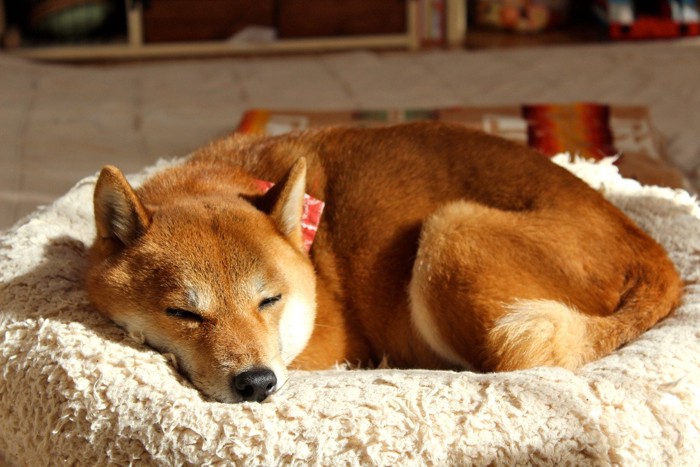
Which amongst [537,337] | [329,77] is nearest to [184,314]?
[537,337]

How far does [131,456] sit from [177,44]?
413cm

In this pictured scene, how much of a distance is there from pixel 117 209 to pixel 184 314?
25cm

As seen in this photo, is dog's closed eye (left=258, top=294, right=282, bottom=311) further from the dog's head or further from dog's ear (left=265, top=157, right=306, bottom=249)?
dog's ear (left=265, top=157, right=306, bottom=249)

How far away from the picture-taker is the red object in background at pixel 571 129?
307 cm

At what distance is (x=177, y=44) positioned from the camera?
17.4 feet

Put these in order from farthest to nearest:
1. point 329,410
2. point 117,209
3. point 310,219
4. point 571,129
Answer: point 571,129 → point 310,219 → point 117,209 → point 329,410

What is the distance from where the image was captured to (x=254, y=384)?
1.57 m

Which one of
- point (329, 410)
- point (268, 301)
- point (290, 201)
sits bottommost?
point (329, 410)

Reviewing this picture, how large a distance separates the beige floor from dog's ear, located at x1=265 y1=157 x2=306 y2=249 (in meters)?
1.30

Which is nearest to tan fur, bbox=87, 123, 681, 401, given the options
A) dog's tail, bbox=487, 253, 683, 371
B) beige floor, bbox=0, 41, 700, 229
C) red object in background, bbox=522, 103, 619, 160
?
dog's tail, bbox=487, 253, 683, 371

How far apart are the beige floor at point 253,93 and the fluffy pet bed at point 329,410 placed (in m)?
1.26

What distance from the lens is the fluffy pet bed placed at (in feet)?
4.93

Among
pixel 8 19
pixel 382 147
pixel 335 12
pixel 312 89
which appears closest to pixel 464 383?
pixel 382 147

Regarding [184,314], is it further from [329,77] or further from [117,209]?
[329,77]
